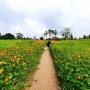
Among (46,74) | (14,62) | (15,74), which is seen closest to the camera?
(15,74)

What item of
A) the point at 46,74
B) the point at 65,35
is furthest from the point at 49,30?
the point at 46,74

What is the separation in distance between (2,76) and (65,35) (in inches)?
4257

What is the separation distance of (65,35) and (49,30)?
13501mm

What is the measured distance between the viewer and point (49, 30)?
339 feet

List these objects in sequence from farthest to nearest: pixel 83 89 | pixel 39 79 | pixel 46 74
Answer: pixel 46 74 < pixel 39 79 < pixel 83 89

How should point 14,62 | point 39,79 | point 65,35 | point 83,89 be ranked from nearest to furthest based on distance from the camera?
point 83,89, point 14,62, point 39,79, point 65,35

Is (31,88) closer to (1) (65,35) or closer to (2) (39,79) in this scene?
(2) (39,79)

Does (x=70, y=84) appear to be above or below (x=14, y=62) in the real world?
below

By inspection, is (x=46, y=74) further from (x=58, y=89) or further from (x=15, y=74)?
(x=15, y=74)

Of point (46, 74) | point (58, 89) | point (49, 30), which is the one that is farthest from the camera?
point (49, 30)

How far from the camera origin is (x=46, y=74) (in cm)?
1084

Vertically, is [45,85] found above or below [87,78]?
below

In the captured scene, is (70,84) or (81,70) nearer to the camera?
(70,84)

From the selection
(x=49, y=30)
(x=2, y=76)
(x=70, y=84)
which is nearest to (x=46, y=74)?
(x=70, y=84)
